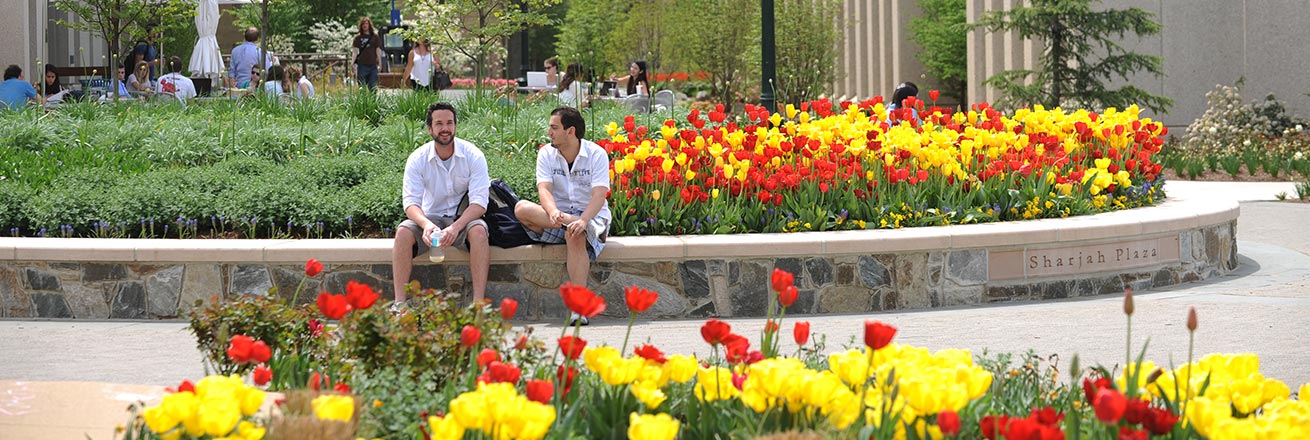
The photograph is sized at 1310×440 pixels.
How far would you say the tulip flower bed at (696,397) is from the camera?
2797 millimetres

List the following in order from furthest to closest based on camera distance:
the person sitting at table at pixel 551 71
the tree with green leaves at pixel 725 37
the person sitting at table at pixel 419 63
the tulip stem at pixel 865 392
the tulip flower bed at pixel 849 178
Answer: the tree with green leaves at pixel 725 37 → the person sitting at table at pixel 419 63 → the person sitting at table at pixel 551 71 → the tulip flower bed at pixel 849 178 → the tulip stem at pixel 865 392

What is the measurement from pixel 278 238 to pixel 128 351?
69.9 inches

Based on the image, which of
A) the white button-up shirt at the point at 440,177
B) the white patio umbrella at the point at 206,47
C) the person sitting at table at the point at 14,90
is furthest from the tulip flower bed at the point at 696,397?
the white patio umbrella at the point at 206,47

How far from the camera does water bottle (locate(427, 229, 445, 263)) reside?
25.0 ft

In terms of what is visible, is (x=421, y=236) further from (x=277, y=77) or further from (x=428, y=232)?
(x=277, y=77)

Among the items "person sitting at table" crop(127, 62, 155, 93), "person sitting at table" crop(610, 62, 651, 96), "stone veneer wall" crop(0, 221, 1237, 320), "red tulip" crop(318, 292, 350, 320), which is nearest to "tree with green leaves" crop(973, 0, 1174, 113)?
"person sitting at table" crop(610, 62, 651, 96)

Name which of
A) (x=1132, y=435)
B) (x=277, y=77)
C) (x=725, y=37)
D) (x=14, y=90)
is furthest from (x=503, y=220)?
(x=725, y=37)

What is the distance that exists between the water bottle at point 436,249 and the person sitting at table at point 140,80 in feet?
37.7

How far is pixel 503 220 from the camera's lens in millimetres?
8086

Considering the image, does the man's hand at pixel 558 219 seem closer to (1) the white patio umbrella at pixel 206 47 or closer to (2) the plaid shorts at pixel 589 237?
(2) the plaid shorts at pixel 589 237

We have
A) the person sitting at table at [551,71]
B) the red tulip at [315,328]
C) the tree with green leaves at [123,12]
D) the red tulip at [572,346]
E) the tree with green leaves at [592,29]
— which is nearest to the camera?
the red tulip at [572,346]

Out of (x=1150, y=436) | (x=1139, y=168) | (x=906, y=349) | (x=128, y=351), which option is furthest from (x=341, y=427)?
(x=1139, y=168)

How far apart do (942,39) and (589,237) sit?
26.0 metres

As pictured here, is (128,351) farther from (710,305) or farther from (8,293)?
(710,305)
